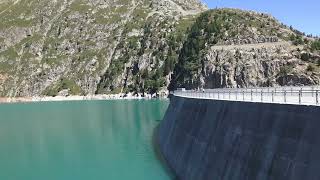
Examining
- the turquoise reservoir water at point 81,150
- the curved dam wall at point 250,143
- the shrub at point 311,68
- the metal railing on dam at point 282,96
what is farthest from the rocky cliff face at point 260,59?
the curved dam wall at point 250,143

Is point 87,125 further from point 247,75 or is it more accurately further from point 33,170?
point 247,75

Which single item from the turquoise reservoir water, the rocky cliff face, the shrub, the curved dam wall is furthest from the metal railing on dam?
the rocky cliff face

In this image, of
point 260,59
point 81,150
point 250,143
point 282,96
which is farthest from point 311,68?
point 250,143

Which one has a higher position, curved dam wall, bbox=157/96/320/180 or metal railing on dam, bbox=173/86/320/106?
metal railing on dam, bbox=173/86/320/106

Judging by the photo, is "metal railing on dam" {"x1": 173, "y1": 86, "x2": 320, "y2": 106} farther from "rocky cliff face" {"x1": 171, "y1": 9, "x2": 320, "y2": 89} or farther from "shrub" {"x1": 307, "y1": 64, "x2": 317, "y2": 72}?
"rocky cliff face" {"x1": 171, "y1": 9, "x2": 320, "y2": 89}

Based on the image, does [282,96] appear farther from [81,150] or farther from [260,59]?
[260,59]

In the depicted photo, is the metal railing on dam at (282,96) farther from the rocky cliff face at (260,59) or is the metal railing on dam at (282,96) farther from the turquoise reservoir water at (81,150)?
the rocky cliff face at (260,59)
